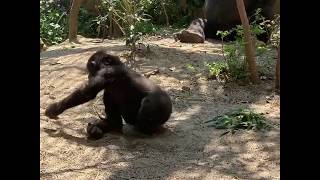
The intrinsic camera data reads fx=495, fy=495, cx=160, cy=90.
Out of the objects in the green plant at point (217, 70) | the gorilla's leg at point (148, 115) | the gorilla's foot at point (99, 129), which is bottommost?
the gorilla's foot at point (99, 129)

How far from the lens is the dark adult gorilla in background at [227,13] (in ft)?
30.0

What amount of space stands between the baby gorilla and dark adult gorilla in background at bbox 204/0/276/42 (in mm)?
5077

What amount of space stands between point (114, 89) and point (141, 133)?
473 mm

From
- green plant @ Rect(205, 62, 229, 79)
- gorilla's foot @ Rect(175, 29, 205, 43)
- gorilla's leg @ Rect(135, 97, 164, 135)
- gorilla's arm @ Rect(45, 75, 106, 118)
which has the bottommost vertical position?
gorilla's leg @ Rect(135, 97, 164, 135)

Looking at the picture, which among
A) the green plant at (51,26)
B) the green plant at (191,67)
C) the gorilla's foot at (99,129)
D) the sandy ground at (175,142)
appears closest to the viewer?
the sandy ground at (175,142)

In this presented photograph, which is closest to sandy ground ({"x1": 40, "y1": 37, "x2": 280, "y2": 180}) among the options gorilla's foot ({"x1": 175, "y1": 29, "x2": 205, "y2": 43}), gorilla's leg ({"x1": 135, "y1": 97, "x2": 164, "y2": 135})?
gorilla's leg ({"x1": 135, "y1": 97, "x2": 164, "y2": 135})

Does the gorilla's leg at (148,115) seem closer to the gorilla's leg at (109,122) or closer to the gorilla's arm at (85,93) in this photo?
the gorilla's leg at (109,122)

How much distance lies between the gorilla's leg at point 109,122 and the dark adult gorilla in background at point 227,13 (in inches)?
204

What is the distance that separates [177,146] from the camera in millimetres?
4184

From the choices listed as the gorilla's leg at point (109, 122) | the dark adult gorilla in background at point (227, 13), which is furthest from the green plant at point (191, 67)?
the dark adult gorilla in background at point (227, 13)

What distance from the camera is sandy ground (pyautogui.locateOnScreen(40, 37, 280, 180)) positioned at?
3.56 meters

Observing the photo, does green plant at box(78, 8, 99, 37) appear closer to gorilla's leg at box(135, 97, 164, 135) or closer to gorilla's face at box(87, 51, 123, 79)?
gorilla's face at box(87, 51, 123, 79)

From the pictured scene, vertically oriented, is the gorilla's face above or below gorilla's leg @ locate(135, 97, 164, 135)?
above
